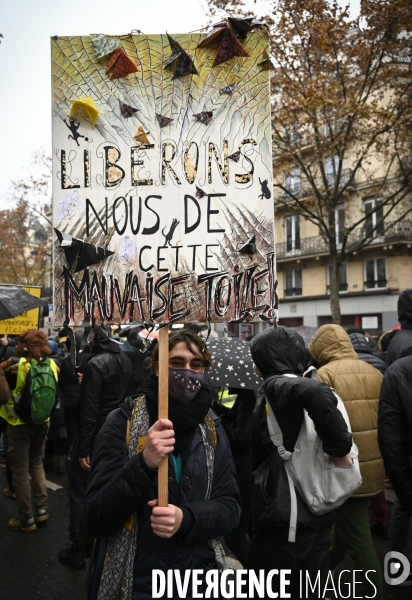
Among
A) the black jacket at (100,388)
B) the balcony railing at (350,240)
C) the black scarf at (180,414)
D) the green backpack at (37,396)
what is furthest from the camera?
the balcony railing at (350,240)

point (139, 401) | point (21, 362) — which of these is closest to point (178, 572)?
point (139, 401)

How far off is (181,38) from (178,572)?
2.39 m

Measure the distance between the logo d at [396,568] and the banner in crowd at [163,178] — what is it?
2.83m

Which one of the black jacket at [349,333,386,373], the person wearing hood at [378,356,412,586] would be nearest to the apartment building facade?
the black jacket at [349,333,386,373]

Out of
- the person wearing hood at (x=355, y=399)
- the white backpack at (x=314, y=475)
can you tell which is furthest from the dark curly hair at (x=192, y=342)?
the person wearing hood at (x=355, y=399)

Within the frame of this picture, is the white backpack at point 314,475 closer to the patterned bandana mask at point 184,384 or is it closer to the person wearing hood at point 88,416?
the patterned bandana mask at point 184,384

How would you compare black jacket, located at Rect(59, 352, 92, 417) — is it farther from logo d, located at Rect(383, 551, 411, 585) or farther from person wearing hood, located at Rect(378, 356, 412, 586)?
person wearing hood, located at Rect(378, 356, 412, 586)

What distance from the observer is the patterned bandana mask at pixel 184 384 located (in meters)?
2.17

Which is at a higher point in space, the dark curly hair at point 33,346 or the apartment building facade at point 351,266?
the apartment building facade at point 351,266

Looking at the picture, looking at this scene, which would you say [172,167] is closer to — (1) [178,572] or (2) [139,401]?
(2) [139,401]

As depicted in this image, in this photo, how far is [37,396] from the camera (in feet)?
16.0

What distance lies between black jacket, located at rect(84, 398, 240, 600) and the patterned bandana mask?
0.57 ft

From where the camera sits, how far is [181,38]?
92.0 inches

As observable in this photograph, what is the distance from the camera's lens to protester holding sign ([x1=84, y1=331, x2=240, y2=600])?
1.93m
